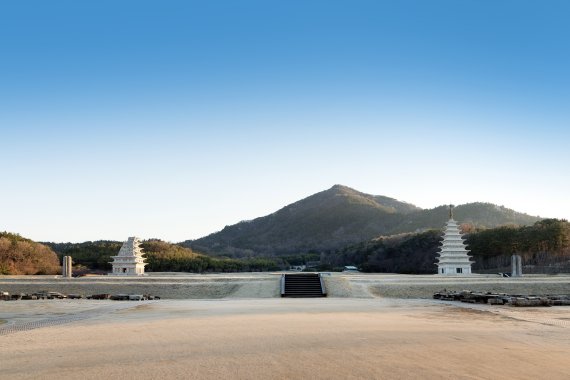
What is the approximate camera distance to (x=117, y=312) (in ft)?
70.8

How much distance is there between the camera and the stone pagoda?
47.8 metres

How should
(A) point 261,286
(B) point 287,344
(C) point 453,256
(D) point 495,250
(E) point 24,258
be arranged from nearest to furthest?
(B) point 287,344
(A) point 261,286
(C) point 453,256
(E) point 24,258
(D) point 495,250

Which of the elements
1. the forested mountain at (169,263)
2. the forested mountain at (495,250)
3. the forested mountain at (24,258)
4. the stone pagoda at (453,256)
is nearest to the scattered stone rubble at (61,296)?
the forested mountain at (24,258)

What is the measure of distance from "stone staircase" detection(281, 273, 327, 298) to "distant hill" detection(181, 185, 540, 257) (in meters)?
97.0

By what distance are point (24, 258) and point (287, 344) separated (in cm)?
5115

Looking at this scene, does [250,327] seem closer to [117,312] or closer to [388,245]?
[117,312]

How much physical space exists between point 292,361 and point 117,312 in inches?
551

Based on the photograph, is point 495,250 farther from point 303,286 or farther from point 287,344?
point 287,344

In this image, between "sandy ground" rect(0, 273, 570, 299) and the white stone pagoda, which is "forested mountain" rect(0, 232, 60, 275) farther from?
"sandy ground" rect(0, 273, 570, 299)

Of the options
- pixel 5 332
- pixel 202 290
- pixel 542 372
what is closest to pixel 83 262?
pixel 202 290

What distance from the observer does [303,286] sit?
1313 inches

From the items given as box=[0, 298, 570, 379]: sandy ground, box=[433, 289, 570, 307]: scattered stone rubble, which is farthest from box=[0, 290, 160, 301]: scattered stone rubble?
box=[433, 289, 570, 307]: scattered stone rubble

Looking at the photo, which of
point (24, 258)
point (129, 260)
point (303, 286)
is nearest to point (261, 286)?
point (303, 286)

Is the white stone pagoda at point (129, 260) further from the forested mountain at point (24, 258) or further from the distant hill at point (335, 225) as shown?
the distant hill at point (335, 225)
